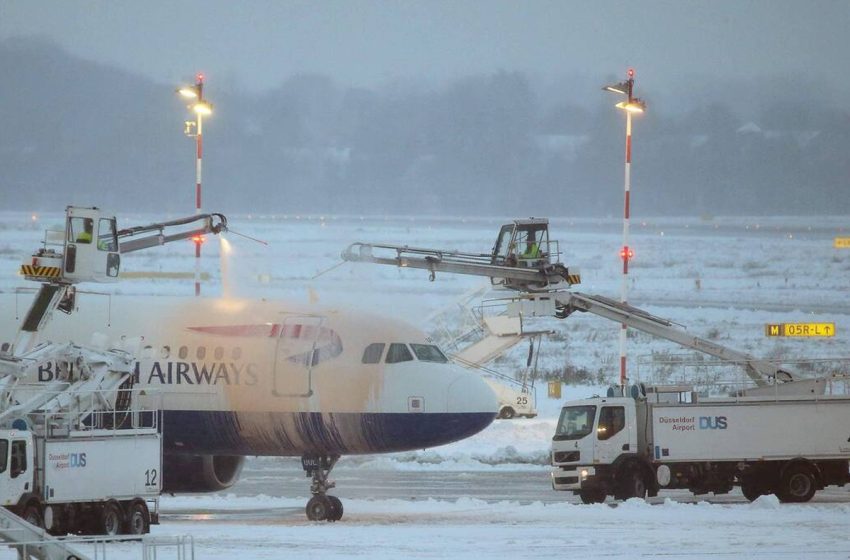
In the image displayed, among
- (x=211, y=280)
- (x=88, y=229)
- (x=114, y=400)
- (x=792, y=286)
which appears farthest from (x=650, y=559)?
(x=792, y=286)

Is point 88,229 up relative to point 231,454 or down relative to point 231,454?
up

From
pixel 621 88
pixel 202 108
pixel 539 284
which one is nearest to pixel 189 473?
pixel 539 284

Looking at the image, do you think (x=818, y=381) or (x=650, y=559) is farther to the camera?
(x=818, y=381)

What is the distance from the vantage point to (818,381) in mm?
31844

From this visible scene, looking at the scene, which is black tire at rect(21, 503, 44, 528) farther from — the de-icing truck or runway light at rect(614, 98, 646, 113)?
runway light at rect(614, 98, 646, 113)

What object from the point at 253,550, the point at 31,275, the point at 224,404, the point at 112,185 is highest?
the point at 112,185

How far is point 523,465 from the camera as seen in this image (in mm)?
38906

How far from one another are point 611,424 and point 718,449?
2.25 meters

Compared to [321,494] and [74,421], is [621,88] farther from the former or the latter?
[74,421]

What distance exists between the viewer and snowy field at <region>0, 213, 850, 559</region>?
72.1ft

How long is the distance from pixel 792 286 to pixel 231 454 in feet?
202

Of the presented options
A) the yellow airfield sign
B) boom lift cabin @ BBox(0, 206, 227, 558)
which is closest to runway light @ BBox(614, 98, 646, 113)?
the yellow airfield sign

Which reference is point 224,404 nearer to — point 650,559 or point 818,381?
point 650,559

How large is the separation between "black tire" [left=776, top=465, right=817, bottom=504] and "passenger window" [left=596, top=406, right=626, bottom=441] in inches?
135
